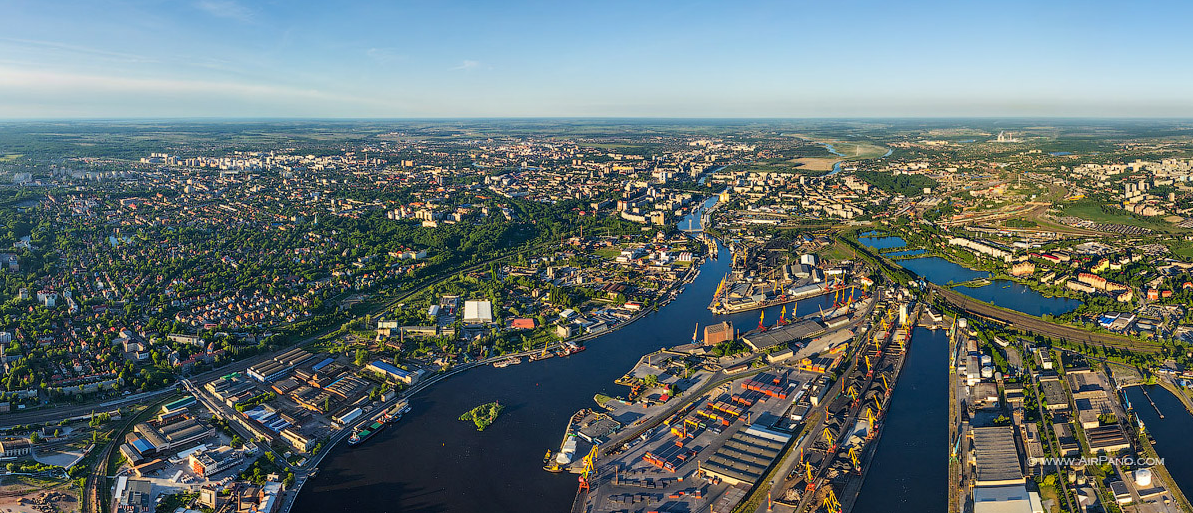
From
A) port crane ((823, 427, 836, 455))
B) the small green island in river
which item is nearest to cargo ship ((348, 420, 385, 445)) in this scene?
the small green island in river

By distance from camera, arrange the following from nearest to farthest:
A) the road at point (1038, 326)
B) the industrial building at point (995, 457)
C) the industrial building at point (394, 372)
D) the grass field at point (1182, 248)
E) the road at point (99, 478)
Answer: the road at point (99, 478)
the industrial building at point (995, 457)
the industrial building at point (394, 372)
the road at point (1038, 326)
the grass field at point (1182, 248)

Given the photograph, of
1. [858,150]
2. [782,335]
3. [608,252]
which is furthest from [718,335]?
[858,150]

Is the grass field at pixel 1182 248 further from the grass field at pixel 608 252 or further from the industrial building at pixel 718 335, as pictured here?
the grass field at pixel 608 252

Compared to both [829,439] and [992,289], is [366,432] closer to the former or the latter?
[829,439]

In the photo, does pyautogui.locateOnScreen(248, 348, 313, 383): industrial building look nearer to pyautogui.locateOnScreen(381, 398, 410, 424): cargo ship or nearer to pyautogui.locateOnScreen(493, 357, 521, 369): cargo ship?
pyautogui.locateOnScreen(381, 398, 410, 424): cargo ship

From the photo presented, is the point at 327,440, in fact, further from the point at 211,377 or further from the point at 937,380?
the point at 937,380

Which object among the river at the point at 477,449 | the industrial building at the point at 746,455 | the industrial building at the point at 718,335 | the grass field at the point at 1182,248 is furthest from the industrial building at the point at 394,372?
the grass field at the point at 1182,248

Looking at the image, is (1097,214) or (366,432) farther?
(1097,214)
